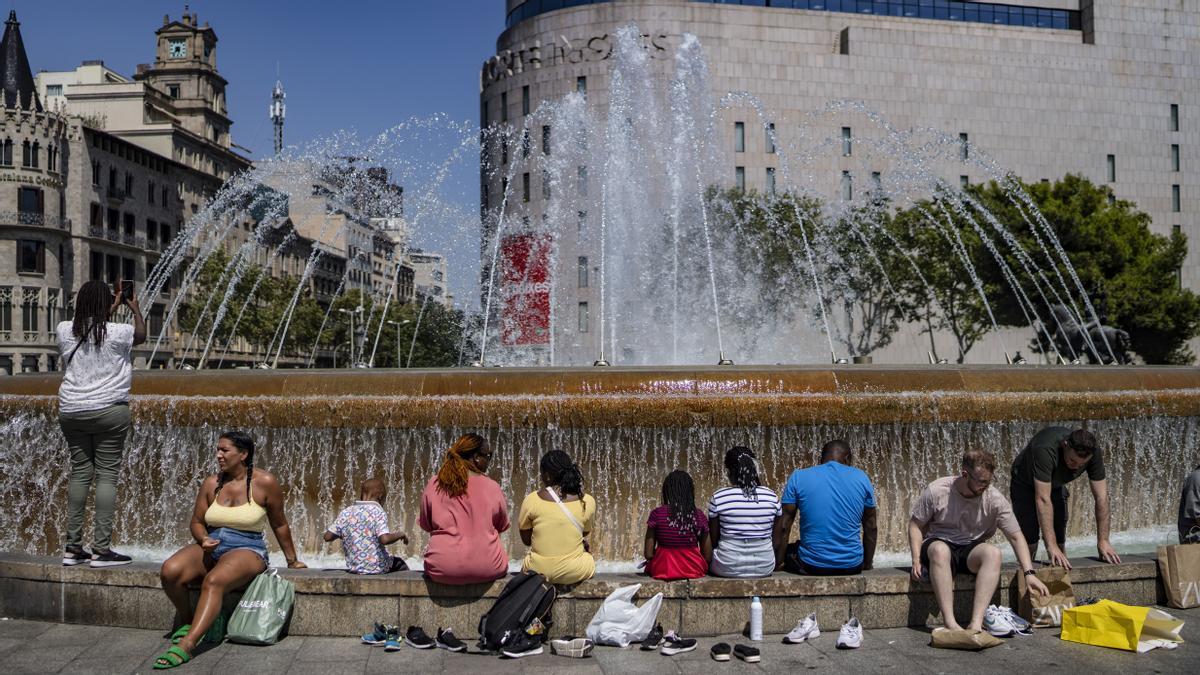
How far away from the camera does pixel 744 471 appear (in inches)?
278

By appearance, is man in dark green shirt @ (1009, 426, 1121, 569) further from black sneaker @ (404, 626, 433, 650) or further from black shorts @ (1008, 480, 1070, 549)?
black sneaker @ (404, 626, 433, 650)

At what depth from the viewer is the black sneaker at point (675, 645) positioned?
6.48 m

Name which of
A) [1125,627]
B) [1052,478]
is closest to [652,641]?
[1125,627]

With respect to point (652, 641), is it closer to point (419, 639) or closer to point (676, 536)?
point (676, 536)

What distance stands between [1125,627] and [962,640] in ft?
3.27

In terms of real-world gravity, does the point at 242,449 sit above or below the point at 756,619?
above

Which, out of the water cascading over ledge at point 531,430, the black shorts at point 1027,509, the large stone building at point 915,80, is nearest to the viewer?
the black shorts at point 1027,509

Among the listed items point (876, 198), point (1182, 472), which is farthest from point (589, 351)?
point (1182, 472)

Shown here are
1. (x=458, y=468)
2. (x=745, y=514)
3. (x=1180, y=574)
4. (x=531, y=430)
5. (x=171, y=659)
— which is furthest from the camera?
(x=531, y=430)

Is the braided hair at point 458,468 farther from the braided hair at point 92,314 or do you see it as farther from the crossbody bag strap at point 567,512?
the braided hair at point 92,314

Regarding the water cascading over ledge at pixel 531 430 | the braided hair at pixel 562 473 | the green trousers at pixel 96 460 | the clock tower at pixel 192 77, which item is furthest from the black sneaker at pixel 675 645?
the clock tower at pixel 192 77

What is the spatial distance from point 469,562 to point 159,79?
9130 centimetres

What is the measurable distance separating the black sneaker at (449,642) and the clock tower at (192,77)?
276 ft

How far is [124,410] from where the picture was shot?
7.46 metres
